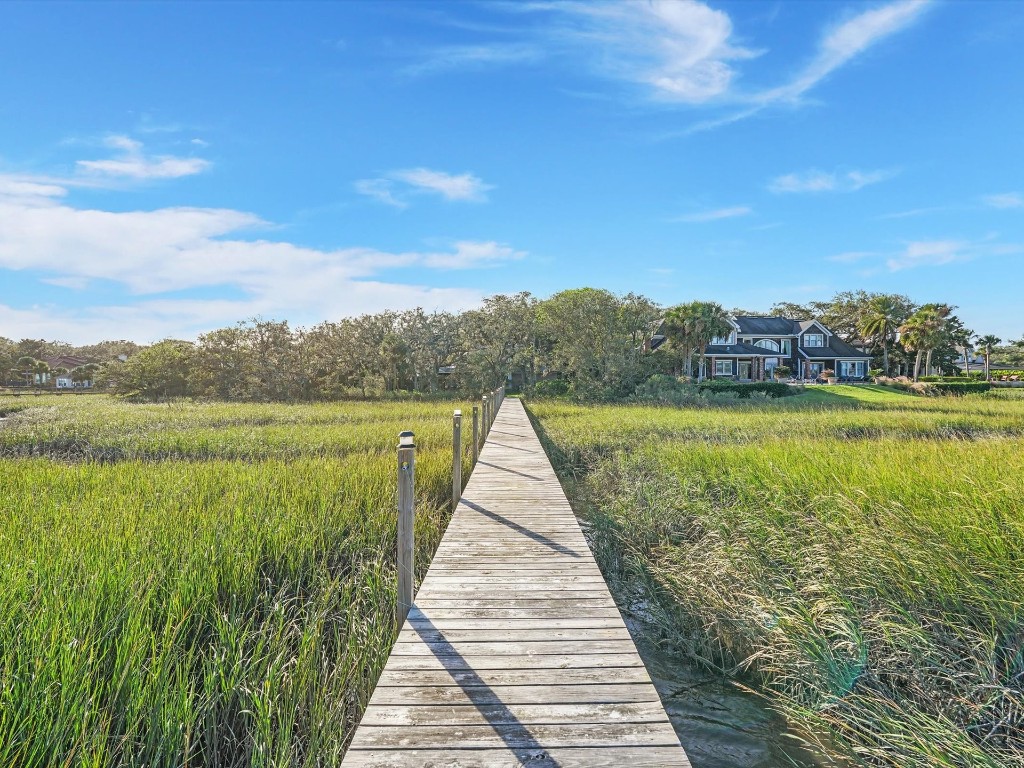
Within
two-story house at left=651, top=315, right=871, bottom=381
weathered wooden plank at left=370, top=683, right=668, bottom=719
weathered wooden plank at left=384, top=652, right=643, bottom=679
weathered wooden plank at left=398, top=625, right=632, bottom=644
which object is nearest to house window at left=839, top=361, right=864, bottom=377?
two-story house at left=651, top=315, right=871, bottom=381

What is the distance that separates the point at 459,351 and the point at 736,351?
22261mm

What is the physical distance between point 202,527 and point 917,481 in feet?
23.5

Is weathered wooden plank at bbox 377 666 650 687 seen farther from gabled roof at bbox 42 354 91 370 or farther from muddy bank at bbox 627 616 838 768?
gabled roof at bbox 42 354 91 370

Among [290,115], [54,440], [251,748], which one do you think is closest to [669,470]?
[251,748]

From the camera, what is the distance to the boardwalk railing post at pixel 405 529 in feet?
12.4

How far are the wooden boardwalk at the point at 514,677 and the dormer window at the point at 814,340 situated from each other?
49.2 m

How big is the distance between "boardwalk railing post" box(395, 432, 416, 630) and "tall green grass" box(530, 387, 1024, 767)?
238cm

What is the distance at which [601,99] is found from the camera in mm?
14523

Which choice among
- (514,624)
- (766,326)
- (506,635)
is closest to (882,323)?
(766,326)

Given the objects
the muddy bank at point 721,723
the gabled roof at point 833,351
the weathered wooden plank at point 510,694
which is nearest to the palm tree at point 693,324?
the gabled roof at point 833,351

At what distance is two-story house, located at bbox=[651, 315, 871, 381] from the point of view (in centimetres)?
4300

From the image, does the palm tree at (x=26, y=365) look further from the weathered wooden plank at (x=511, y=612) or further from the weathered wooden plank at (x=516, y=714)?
the weathered wooden plank at (x=516, y=714)

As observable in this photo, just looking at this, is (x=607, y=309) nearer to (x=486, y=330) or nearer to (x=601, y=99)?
(x=486, y=330)

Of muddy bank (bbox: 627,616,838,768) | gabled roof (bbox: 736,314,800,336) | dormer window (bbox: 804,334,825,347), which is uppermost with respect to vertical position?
gabled roof (bbox: 736,314,800,336)
